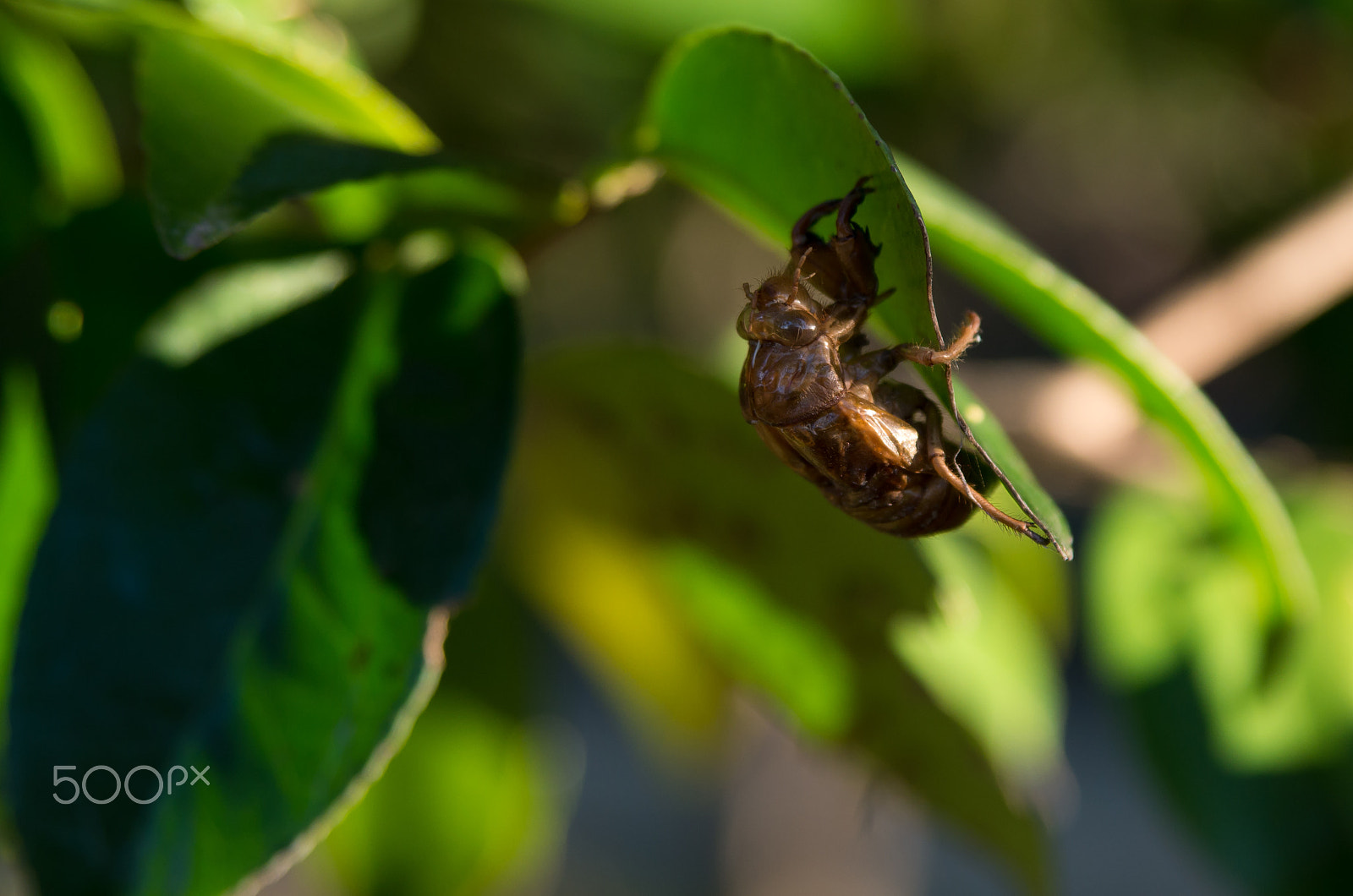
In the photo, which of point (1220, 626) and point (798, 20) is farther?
point (798, 20)

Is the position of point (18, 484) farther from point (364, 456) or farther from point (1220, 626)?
point (1220, 626)

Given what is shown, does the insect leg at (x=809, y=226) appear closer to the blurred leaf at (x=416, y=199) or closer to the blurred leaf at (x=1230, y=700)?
the blurred leaf at (x=416, y=199)

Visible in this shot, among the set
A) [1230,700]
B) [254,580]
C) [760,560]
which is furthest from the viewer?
A: [1230,700]

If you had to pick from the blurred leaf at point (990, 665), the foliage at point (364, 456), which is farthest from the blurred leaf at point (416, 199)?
the blurred leaf at point (990, 665)

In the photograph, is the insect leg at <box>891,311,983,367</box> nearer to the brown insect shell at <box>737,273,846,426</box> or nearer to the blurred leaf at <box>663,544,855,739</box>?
the brown insect shell at <box>737,273,846,426</box>

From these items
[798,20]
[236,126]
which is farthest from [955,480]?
[798,20]

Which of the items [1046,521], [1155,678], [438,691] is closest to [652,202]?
[438,691]

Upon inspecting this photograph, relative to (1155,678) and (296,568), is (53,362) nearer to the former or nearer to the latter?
(296,568)

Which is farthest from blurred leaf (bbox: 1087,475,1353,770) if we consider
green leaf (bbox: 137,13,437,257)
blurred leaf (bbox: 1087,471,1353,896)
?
green leaf (bbox: 137,13,437,257)
